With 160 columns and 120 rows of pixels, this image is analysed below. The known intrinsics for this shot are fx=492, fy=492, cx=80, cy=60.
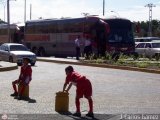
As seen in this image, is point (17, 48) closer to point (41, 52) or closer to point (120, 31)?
point (120, 31)

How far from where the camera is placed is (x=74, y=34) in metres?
40.8

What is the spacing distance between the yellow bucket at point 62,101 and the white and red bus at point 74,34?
2398 cm

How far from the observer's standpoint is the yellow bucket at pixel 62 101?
12289 mm

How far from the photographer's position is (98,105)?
13.7 m

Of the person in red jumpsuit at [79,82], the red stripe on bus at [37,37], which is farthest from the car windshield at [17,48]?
the person in red jumpsuit at [79,82]

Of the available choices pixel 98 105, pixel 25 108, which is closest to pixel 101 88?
pixel 98 105

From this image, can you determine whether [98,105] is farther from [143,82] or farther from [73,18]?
[73,18]

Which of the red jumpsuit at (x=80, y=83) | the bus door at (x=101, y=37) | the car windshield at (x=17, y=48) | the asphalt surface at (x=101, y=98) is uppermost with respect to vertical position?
the bus door at (x=101, y=37)

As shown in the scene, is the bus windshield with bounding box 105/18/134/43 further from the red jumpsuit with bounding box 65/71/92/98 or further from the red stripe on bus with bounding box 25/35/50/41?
the red jumpsuit with bounding box 65/71/92/98

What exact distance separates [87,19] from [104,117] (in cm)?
2802

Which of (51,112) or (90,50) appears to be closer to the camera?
(51,112)

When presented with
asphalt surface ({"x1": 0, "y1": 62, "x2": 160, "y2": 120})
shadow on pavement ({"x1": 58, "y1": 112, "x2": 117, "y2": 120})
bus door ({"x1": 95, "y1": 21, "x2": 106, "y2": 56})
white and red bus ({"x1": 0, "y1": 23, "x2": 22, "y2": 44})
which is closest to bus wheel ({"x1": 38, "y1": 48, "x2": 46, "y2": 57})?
white and red bus ({"x1": 0, "y1": 23, "x2": 22, "y2": 44})

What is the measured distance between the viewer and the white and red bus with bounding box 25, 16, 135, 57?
36719 mm

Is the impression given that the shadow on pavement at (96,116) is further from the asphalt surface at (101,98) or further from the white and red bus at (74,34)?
the white and red bus at (74,34)
